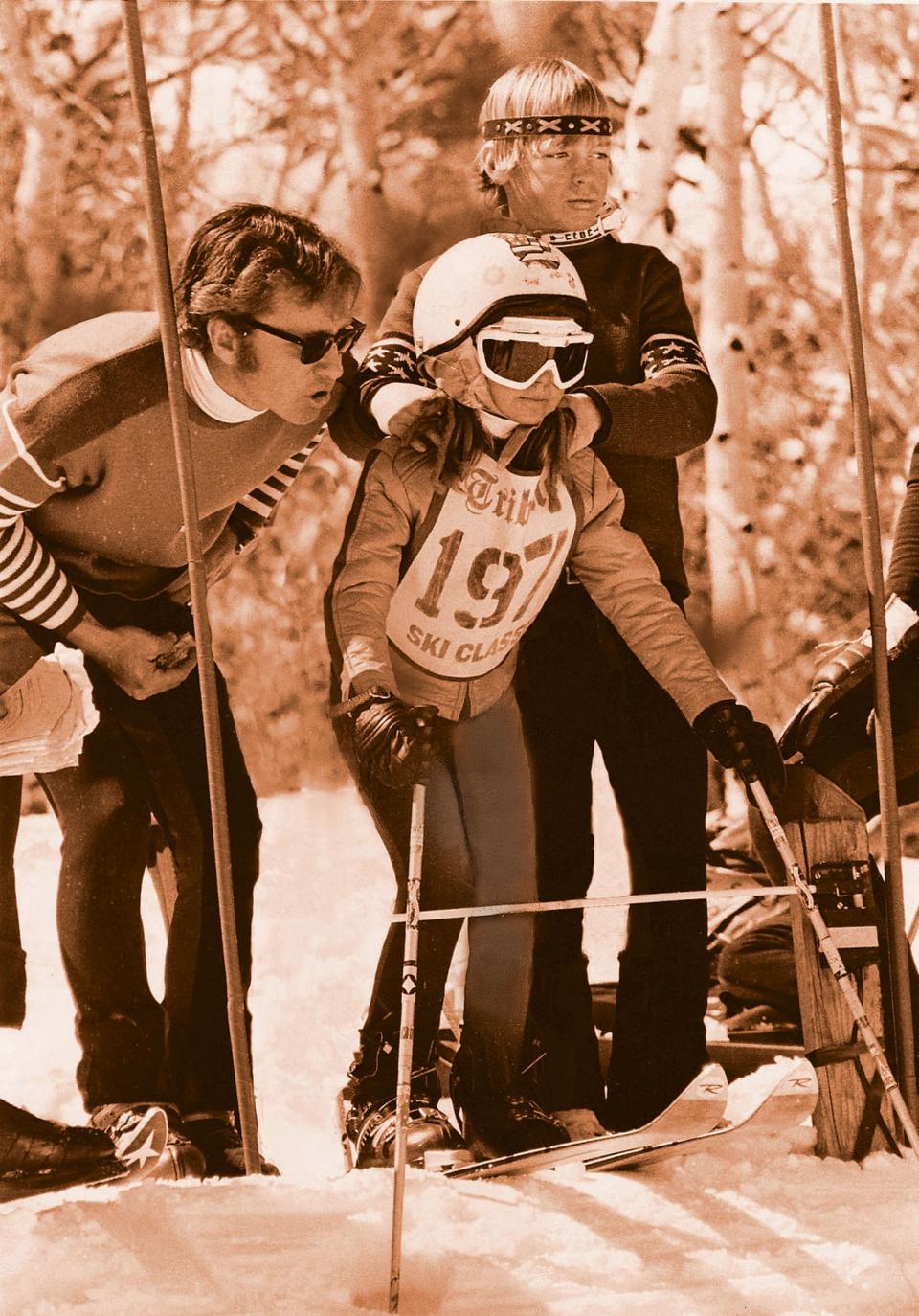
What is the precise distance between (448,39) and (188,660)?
1346 millimetres

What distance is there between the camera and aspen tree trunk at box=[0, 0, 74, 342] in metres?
3.41

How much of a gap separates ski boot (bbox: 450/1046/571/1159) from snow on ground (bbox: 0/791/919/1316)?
0.30ft

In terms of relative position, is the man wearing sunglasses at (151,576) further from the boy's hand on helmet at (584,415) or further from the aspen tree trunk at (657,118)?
the aspen tree trunk at (657,118)

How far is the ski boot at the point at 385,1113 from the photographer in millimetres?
3352

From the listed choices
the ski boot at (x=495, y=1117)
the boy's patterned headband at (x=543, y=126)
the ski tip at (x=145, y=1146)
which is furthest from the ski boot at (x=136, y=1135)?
the boy's patterned headband at (x=543, y=126)

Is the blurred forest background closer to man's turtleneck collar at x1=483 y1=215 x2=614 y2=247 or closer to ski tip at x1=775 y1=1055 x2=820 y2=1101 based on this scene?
man's turtleneck collar at x1=483 y1=215 x2=614 y2=247

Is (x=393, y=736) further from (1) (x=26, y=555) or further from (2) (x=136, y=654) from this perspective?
(1) (x=26, y=555)

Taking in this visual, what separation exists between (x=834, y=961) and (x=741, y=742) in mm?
443

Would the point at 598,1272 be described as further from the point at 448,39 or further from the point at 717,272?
the point at 448,39

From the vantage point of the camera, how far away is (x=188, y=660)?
340 centimetres

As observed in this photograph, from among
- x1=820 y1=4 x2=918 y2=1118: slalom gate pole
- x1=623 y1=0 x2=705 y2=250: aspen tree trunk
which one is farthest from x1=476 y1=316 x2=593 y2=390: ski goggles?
x1=820 y1=4 x2=918 y2=1118: slalom gate pole

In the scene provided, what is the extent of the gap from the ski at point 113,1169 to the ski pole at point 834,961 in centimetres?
126

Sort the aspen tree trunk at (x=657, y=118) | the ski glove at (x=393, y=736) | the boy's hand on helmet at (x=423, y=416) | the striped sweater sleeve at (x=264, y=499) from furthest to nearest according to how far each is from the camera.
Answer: the aspen tree trunk at (x=657, y=118)
the striped sweater sleeve at (x=264, y=499)
the boy's hand on helmet at (x=423, y=416)
the ski glove at (x=393, y=736)

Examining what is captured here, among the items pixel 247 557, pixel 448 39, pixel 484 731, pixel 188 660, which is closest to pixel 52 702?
pixel 188 660
